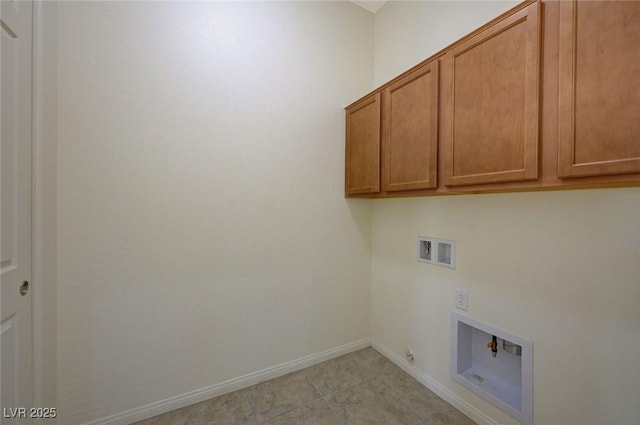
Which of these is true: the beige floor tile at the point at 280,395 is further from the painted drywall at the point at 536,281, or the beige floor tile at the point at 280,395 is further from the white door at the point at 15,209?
the white door at the point at 15,209

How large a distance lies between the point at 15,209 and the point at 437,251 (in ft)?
7.84

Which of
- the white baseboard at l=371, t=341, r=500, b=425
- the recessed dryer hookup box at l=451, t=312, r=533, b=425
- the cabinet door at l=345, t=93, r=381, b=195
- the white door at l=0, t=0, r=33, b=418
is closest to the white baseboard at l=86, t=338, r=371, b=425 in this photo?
the white baseboard at l=371, t=341, r=500, b=425

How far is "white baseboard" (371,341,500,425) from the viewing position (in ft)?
5.18

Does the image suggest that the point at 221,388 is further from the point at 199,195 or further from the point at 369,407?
the point at 199,195

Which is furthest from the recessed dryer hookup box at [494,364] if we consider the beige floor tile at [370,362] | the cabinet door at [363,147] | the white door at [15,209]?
the white door at [15,209]

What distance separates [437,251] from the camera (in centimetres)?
187

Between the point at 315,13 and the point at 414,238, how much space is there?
2.13m

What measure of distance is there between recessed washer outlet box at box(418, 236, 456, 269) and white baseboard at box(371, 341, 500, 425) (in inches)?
34.9

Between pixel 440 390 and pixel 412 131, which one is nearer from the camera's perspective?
pixel 412 131

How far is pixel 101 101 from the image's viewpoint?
4.96ft

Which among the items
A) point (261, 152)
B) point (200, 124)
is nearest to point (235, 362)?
point (261, 152)

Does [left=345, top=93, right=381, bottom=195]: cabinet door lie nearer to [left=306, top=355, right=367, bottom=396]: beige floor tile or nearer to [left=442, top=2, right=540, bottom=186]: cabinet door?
[left=442, top=2, right=540, bottom=186]: cabinet door

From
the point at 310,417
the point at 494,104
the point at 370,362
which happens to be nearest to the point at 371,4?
the point at 494,104

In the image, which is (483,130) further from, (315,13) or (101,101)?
(101,101)
